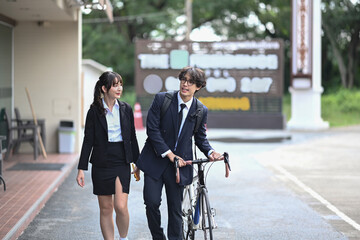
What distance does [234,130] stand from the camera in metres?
24.3

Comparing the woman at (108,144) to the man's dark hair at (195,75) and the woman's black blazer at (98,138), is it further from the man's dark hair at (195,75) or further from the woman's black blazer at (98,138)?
the man's dark hair at (195,75)

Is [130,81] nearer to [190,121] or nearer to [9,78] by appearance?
[9,78]

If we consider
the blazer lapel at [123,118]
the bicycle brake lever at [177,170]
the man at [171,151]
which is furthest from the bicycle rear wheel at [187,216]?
the blazer lapel at [123,118]

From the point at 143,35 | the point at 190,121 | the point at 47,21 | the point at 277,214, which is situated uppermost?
the point at 143,35

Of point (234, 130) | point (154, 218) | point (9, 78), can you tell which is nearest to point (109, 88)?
point (154, 218)

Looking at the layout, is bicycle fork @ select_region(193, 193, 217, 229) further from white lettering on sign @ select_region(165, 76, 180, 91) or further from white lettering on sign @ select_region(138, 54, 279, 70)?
white lettering on sign @ select_region(165, 76, 180, 91)

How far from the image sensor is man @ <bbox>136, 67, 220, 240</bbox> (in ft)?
18.8

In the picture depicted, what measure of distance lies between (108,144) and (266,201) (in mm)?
4246

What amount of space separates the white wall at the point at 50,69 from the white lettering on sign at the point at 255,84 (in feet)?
34.1

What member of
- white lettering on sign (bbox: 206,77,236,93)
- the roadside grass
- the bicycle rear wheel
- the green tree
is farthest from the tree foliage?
the bicycle rear wheel

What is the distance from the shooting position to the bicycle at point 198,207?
220 inches

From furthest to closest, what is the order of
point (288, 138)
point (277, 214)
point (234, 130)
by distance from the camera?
point (234, 130) → point (288, 138) → point (277, 214)

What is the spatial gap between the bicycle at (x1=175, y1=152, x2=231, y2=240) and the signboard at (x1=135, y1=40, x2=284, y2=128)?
1878cm

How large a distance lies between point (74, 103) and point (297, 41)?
37.6 ft
